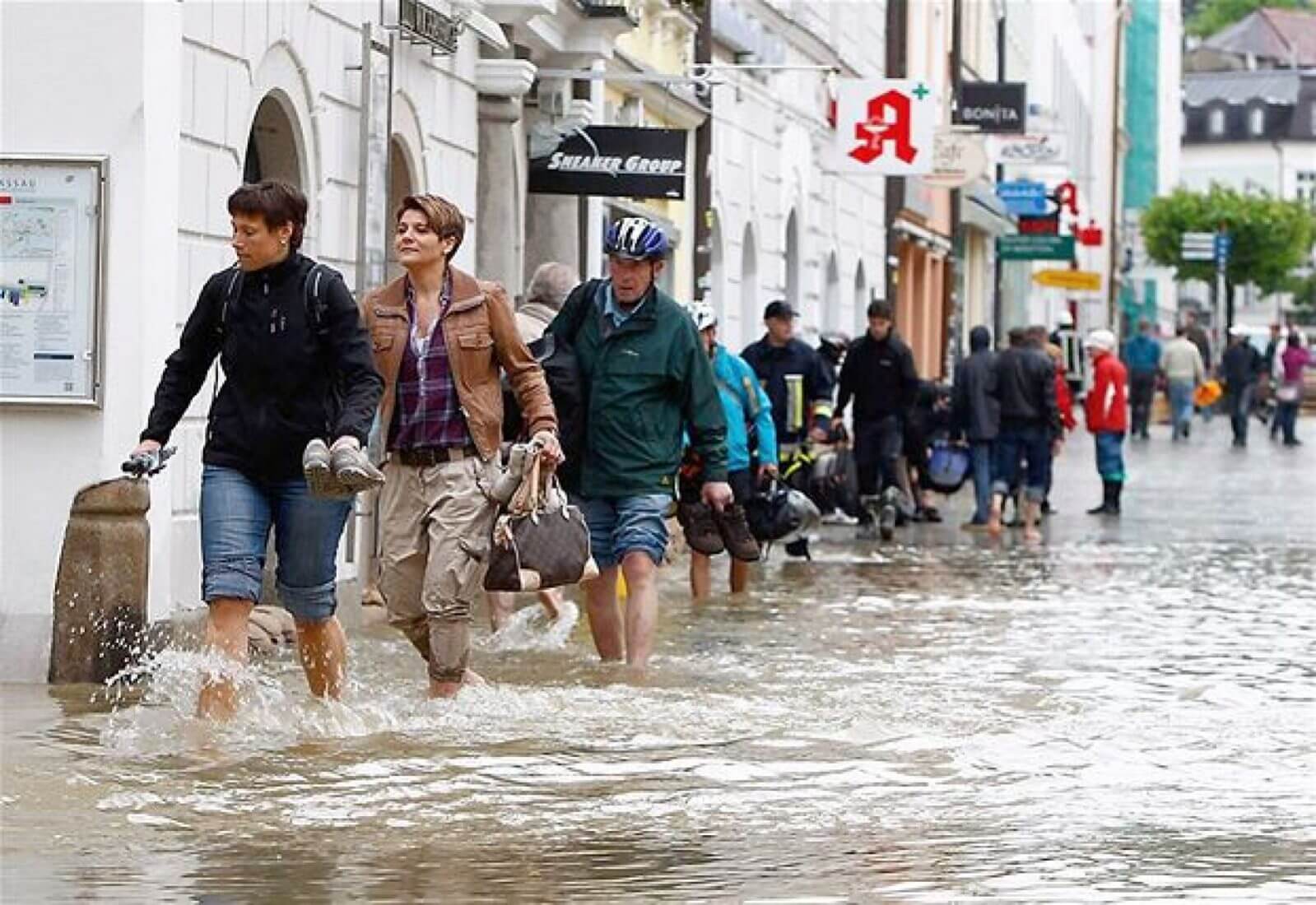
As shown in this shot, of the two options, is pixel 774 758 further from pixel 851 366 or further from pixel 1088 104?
pixel 1088 104

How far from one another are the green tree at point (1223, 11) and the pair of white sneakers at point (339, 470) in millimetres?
155436

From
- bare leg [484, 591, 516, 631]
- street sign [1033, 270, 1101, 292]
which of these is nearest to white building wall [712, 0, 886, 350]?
bare leg [484, 591, 516, 631]

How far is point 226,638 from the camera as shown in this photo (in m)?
10.8

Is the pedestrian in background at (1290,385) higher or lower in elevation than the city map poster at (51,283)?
higher

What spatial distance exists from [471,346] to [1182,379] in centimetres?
4215

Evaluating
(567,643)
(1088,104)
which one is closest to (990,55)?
(1088,104)

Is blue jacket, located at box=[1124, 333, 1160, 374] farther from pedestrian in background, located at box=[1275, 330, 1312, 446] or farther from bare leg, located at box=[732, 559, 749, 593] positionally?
bare leg, located at box=[732, 559, 749, 593]

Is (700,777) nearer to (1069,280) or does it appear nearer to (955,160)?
(955,160)

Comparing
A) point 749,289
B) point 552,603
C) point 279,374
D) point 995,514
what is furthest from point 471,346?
point 749,289

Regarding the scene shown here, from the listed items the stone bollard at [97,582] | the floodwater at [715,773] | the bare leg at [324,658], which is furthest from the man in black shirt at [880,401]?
the bare leg at [324,658]

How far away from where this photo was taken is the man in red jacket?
97.0ft

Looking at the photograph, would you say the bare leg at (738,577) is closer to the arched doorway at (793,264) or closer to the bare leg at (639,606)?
the bare leg at (639,606)

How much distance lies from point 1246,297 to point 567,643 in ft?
424

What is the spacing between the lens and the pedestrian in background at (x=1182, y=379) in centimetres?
5272
